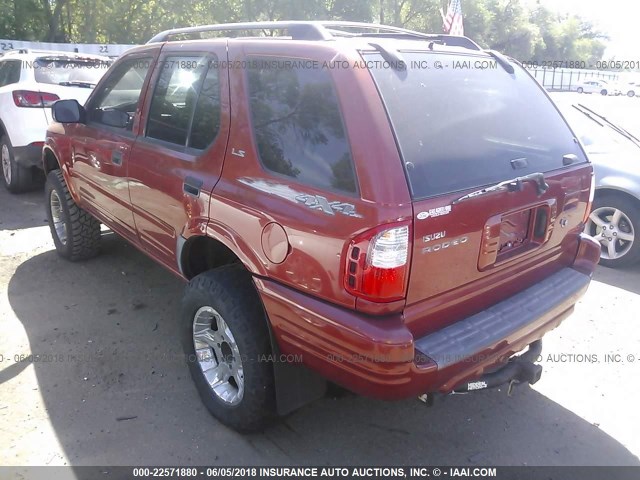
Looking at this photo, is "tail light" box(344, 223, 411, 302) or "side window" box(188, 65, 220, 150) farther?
"side window" box(188, 65, 220, 150)

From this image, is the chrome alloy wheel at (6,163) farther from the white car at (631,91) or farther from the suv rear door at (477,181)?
the white car at (631,91)

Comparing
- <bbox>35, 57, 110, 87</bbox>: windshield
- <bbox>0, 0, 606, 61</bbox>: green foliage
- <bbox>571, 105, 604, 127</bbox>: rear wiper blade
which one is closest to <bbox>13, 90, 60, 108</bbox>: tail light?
<bbox>35, 57, 110, 87</bbox>: windshield

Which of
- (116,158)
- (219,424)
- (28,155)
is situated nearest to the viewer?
(219,424)

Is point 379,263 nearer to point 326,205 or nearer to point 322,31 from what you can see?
point 326,205

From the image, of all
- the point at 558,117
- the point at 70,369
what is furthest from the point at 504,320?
the point at 70,369

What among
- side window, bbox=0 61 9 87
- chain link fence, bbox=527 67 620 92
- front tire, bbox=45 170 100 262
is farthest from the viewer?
chain link fence, bbox=527 67 620 92

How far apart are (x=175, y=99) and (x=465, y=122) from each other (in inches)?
66.7

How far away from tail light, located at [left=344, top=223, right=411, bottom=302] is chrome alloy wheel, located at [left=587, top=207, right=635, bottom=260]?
12.9 ft

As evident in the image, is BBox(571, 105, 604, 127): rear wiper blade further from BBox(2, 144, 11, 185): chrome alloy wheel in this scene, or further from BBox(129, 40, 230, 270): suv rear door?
BBox(2, 144, 11, 185): chrome alloy wheel

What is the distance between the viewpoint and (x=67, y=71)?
23.2 feet

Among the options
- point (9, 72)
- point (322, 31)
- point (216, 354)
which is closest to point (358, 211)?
point (322, 31)

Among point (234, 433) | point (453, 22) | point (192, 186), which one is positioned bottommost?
point (234, 433)

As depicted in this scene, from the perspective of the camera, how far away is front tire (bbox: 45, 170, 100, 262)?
4.73 m

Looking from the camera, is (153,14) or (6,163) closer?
(6,163)
